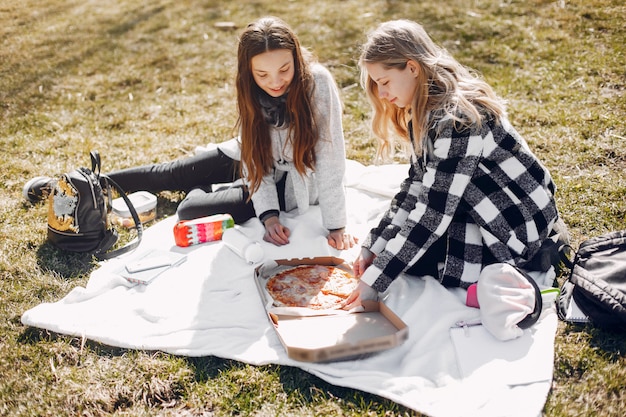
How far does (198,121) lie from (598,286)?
399cm

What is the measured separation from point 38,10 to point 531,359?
30.8 ft

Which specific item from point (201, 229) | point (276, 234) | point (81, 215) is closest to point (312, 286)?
point (276, 234)

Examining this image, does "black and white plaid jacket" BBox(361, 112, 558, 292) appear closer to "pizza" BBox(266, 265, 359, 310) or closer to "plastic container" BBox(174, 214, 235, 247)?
"pizza" BBox(266, 265, 359, 310)

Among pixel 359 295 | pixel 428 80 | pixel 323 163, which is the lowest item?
pixel 359 295

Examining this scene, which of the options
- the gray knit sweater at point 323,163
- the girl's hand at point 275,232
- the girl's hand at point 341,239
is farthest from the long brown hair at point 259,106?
the girl's hand at point 341,239

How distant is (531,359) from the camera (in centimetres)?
263

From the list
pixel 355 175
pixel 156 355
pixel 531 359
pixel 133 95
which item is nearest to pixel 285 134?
pixel 355 175

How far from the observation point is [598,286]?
2.80 meters

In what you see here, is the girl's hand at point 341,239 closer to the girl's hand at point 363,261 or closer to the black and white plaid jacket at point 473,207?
the girl's hand at point 363,261

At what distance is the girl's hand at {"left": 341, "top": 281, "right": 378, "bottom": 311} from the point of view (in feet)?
9.83

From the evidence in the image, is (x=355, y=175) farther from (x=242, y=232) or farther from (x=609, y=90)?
(x=609, y=90)

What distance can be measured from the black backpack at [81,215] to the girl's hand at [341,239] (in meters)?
1.27

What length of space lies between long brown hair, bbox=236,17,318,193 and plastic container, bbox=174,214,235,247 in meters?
0.29

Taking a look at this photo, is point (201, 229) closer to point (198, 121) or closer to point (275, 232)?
point (275, 232)
